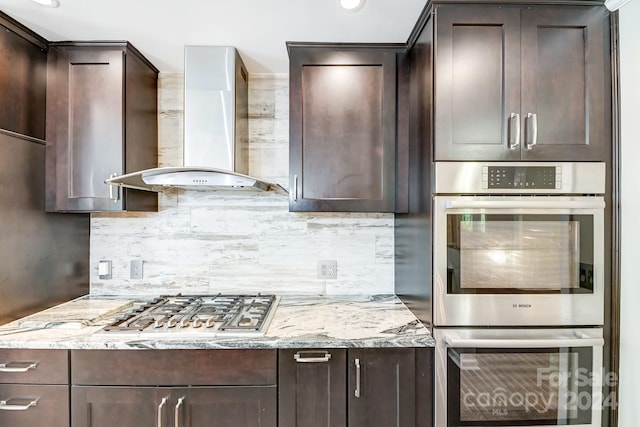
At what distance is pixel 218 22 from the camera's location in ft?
5.08

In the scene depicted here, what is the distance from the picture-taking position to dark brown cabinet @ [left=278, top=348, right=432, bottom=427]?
1.36 meters

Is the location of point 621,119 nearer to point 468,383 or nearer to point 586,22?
point 586,22

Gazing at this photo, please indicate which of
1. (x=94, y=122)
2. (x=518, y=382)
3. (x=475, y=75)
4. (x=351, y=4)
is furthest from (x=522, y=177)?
(x=94, y=122)

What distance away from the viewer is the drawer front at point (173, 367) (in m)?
1.35

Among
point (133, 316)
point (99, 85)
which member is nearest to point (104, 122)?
point (99, 85)

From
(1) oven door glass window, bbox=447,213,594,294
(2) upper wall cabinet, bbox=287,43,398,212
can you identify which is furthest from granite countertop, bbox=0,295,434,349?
(2) upper wall cabinet, bbox=287,43,398,212

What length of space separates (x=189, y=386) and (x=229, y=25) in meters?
1.57

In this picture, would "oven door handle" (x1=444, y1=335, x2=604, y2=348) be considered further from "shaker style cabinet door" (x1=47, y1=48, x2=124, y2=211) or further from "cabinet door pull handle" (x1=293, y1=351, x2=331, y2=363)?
"shaker style cabinet door" (x1=47, y1=48, x2=124, y2=211)

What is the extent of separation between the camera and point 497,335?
1.36 metres

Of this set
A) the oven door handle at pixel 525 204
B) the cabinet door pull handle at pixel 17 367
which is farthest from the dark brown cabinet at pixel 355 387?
the cabinet door pull handle at pixel 17 367

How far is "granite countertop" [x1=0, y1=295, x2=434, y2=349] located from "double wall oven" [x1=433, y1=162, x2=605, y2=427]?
217 millimetres

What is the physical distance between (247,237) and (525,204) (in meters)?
1.46

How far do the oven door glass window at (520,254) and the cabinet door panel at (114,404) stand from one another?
4.14 ft

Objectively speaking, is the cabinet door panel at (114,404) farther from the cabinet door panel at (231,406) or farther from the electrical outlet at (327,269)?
the electrical outlet at (327,269)
